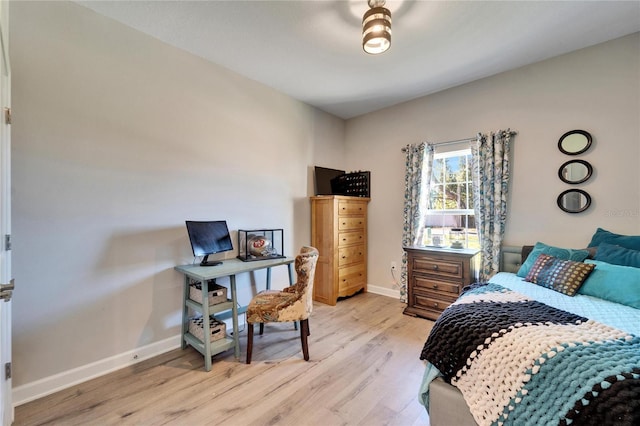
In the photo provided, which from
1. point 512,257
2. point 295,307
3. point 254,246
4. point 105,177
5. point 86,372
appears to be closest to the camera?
point 86,372

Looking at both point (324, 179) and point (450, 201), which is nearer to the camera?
point (450, 201)

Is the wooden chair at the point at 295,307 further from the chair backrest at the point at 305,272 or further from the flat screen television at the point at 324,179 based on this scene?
the flat screen television at the point at 324,179

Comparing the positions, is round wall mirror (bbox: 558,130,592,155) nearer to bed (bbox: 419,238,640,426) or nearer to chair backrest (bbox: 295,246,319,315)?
bed (bbox: 419,238,640,426)

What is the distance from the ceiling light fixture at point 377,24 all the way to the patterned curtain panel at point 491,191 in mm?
1881

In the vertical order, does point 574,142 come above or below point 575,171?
above

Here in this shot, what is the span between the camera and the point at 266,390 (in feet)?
6.07

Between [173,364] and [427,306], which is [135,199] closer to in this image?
[173,364]

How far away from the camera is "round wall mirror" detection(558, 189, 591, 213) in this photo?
251 cm

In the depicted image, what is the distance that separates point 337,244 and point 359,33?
2398mm

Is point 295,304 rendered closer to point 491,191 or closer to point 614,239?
point 491,191

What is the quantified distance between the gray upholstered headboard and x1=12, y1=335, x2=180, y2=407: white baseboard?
3434 millimetres

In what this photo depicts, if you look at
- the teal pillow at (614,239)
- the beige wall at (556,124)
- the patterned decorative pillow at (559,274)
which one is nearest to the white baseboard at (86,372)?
the patterned decorative pillow at (559,274)

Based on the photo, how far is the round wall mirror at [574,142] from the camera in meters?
2.51

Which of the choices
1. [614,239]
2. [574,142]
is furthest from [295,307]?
[574,142]
